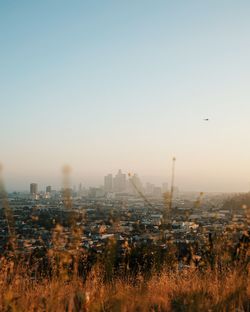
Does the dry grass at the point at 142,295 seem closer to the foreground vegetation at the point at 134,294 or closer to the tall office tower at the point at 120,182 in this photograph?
the foreground vegetation at the point at 134,294

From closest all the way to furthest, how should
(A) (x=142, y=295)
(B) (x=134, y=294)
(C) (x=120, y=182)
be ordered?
(A) (x=142, y=295), (B) (x=134, y=294), (C) (x=120, y=182)

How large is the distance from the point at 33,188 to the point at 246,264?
3939mm

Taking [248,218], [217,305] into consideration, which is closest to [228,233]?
[248,218]

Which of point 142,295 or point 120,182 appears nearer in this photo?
point 142,295

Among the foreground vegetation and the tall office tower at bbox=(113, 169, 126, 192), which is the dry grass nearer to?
the foreground vegetation

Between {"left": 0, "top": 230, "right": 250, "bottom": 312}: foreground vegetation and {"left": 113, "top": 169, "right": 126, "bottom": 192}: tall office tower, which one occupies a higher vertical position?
{"left": 113, "top": 169, "right": 126, "bottom": 192}: tall office tower

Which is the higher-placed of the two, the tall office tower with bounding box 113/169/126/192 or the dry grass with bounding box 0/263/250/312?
the tall office tower with bounding box 113/169/126/192

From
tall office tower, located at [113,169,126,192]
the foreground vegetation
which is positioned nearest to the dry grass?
the foreground vegetation

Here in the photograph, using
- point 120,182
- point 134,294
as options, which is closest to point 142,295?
point 134,294

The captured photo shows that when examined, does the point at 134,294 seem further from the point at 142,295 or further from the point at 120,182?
the point at 120,182

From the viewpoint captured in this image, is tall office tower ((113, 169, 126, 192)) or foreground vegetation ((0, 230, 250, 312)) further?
tall office tower ((113, 169, 126, 192))

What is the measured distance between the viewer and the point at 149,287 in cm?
515

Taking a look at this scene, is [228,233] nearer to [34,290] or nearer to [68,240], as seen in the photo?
[68,240]

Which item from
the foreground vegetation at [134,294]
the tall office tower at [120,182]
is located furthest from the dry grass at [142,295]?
the tall office tower at [120,182]
